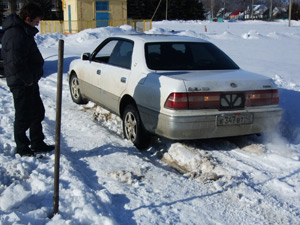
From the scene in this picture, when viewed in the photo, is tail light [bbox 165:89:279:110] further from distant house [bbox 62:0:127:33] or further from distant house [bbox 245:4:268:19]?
distant house [bbox 245:4:268:19]

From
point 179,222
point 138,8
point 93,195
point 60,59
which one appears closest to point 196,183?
point 179,222

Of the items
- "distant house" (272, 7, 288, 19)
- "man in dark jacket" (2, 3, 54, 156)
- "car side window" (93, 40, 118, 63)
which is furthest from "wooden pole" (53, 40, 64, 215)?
"distant house" (272, 7, 288, 19)

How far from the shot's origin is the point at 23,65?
3.91 metres

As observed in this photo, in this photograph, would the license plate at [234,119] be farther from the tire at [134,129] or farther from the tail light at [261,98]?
the tire at [134,129]

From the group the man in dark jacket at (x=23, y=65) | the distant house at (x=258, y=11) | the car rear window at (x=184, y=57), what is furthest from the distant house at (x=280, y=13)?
the man in dark jacket at (x=23, y=65)

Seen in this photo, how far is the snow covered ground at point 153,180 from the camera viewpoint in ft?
10.4

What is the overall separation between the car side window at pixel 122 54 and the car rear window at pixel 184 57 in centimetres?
34

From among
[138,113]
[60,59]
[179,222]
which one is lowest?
[179,222]

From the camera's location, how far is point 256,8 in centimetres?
10494

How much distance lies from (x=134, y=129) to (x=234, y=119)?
1.39 m

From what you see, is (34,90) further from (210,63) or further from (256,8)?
(256,8)

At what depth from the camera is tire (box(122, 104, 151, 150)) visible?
4863mm

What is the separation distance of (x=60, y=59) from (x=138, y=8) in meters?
62.4

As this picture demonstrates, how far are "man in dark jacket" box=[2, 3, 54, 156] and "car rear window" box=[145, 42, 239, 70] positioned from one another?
1.57 m
